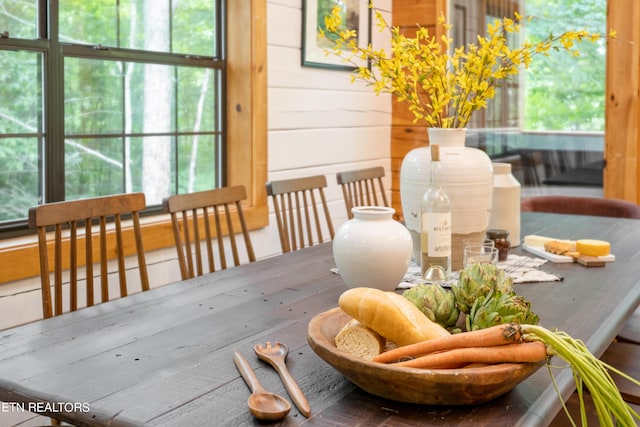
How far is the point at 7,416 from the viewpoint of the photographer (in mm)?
2354

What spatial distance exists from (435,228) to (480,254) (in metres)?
0.16

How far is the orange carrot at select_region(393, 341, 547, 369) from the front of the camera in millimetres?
1085

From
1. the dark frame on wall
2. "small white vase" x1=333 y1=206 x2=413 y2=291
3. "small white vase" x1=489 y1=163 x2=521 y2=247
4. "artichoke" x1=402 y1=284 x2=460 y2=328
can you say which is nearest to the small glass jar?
"small white vase" x1=489 y1=163 x2=521 y2=247

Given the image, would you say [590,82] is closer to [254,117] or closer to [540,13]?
[540,13]

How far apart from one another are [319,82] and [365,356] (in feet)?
8.96

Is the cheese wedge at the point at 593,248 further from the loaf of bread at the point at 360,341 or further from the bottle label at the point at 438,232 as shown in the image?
the loaf of bread at the point at 360,341

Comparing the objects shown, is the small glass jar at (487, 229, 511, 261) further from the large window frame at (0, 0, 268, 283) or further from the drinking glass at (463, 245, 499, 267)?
the large window frame at (0, 0, 268, 283)

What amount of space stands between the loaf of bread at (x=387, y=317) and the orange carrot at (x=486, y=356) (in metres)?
0.10

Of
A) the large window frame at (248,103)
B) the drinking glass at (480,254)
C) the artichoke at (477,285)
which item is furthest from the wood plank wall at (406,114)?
the artichoke at (477,285)

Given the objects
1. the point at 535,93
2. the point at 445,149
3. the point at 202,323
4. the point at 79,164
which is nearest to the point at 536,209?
the point at 535,93

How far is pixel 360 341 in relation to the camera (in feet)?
4.13

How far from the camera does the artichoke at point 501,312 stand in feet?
3.82

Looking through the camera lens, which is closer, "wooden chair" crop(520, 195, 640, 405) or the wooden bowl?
the wooden bowl

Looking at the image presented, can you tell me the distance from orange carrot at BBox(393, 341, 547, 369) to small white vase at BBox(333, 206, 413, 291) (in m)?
0.63
